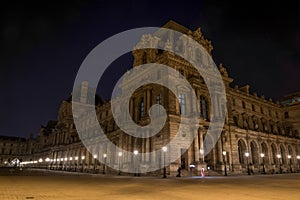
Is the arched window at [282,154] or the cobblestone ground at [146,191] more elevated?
the arched window at [282,154]

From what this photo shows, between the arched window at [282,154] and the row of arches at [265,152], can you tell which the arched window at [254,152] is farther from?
the arched window at [282,154]

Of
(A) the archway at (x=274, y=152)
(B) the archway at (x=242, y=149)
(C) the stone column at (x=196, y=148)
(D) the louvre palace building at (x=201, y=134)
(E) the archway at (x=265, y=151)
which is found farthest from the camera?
(A) the archway at (x=274, y=152)

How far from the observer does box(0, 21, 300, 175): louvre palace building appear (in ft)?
110

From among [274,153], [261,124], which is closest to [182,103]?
[261,124]

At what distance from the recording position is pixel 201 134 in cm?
3403

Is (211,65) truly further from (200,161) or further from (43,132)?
(43,132)

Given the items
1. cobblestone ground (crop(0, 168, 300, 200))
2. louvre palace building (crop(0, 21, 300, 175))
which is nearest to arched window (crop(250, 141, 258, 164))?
louvre palace building (crop(0, 21, 300, 175))

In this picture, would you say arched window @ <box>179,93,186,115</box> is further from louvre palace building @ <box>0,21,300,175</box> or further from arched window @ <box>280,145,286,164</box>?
arched window @ <box>280,145,286,164</box>

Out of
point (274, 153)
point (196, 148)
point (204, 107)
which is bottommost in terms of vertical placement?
point (274, 153)

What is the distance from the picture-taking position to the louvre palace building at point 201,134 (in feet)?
110

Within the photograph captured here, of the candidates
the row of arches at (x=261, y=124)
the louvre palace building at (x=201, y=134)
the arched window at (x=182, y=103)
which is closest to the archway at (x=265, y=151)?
the louvre palace building at (x=201, y=134)

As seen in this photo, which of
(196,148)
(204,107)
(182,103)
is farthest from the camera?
(204,107)

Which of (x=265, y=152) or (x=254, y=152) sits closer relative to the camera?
(x=254, y=152)

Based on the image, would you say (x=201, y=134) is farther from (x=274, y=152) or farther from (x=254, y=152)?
(x=274, y=152)
